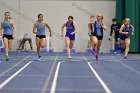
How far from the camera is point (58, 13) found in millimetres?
20719

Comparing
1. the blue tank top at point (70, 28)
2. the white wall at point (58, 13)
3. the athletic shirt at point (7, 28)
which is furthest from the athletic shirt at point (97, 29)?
the white wall at point (58, 13)

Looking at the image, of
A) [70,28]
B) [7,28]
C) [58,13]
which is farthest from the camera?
[58,13]

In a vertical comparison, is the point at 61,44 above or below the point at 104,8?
below

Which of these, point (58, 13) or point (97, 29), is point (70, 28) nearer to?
point (97, 29)

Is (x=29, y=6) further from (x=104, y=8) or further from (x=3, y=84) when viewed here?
(x=3, y=84)

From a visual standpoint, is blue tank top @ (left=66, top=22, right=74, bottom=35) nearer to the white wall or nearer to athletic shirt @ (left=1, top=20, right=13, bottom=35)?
athletic shirt @ (left=1, top=20, right=13, bottom=35)

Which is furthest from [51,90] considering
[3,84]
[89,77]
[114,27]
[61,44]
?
[61,44]

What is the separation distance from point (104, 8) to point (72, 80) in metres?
13.7

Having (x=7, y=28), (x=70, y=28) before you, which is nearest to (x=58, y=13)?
(x=70, y=28)

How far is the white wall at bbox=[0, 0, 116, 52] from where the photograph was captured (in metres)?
20.6

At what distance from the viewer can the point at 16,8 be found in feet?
67.5

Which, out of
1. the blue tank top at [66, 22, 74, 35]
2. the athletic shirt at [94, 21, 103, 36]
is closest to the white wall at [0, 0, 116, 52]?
the blue tank top at [66, 22, 74, 35]

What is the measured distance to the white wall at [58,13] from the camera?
20.6 m

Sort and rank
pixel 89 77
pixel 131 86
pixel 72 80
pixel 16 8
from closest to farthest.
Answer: pixel 131 86, pixel 72 80, pixel 89 77, pixel 16 8
